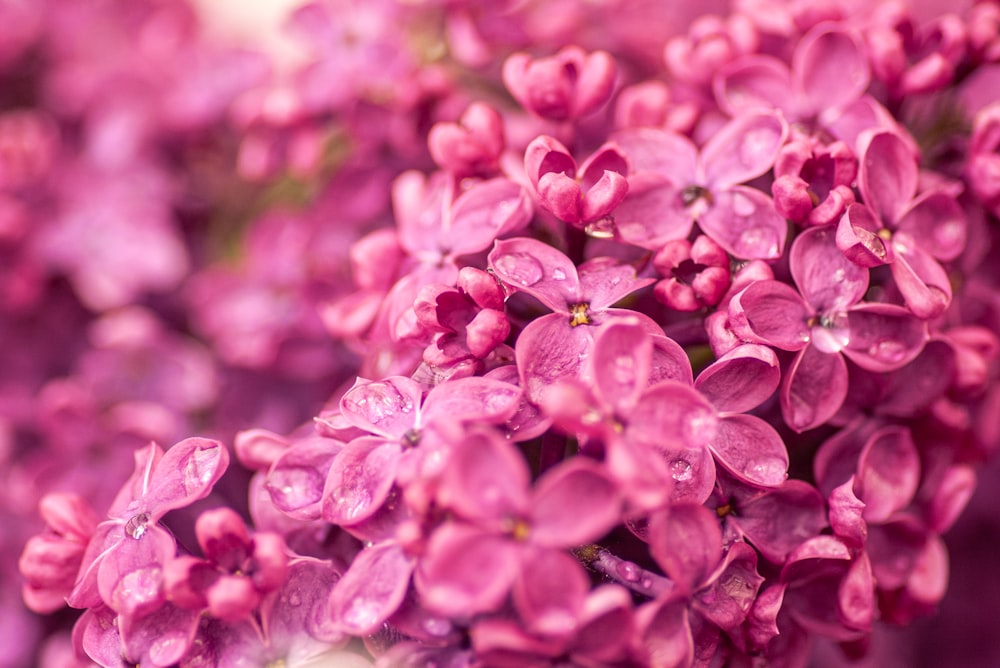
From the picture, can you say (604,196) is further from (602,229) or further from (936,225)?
(936,225)

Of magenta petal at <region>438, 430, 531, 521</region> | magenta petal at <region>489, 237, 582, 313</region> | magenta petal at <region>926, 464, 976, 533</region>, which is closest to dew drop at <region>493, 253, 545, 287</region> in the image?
magenta petal at <region>489, 237, 582, 313</region>

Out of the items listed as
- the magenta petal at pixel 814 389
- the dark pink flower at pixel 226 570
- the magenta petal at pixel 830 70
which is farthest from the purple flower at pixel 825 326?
the dark pink flower at pixel 226 570

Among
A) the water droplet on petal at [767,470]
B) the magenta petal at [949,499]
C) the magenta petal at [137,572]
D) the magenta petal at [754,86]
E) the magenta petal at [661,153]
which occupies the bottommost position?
the magenta petal at [949,499]

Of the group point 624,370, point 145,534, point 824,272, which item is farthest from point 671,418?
point 145,534

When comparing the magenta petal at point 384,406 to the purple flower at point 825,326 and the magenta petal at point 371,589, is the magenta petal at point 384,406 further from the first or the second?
the purple flower at point 825,326

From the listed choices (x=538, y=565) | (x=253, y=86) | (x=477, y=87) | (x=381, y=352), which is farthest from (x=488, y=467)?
(x=253, y=86)

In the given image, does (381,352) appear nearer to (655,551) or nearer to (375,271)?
(375,271)
